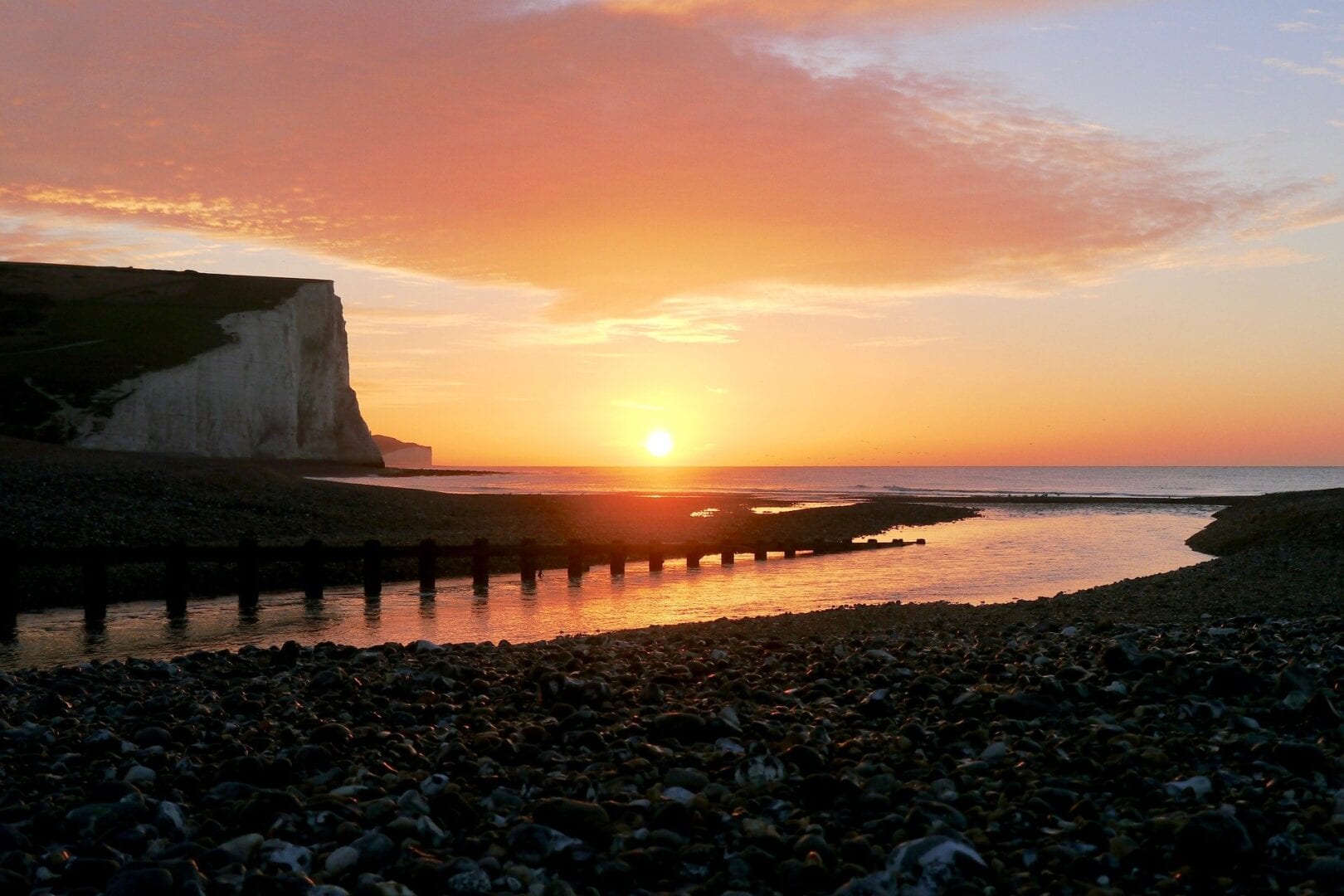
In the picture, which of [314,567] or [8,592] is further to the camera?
[314,567]

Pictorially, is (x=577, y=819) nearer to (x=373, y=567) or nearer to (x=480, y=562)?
(x=373, y=567)

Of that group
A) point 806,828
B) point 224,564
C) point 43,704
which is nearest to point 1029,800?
point 806,828

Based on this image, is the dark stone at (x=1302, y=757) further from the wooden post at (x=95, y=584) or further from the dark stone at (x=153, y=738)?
the wooden post at (x=95, y=584)

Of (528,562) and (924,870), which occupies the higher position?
(924,870)

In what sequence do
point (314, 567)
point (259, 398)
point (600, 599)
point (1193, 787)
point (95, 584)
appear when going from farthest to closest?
point (259, 398) → point (600, 599) → point (314, 567) → point (95, 584) → point (1193, 787)

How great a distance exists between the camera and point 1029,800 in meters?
5.45

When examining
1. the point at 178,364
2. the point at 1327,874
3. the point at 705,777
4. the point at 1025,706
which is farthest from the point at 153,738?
the point at 178,364

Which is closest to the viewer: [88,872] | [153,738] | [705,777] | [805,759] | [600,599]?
[88,872]

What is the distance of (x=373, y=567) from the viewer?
22.1 metres

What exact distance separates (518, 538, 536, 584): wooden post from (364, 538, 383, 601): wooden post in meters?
3.95

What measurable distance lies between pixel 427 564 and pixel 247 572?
3979 mm

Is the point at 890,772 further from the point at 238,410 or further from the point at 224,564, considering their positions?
the point at 238,410

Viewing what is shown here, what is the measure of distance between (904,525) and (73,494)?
3539cm

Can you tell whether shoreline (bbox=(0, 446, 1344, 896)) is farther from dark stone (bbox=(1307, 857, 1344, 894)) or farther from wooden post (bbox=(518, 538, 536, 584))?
wooden post (bbox=(518, 538, 536, 584))
